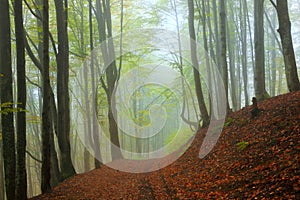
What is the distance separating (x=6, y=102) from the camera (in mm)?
8188

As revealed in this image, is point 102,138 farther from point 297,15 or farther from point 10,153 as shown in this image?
point 10,153

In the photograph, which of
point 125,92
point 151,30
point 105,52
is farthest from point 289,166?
point 125,92

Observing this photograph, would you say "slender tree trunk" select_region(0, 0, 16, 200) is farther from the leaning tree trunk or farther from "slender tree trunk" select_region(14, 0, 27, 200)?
the leaning tree trunk

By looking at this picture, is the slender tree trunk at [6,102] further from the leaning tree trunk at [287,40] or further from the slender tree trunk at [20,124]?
the leaning tree trunk at [287,40]

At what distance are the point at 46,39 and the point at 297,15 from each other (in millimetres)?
25671

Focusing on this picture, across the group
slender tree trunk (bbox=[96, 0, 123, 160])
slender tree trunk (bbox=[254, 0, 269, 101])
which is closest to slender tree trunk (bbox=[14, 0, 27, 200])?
slender tree trunk (bbox=[254, 0, 269, 101])

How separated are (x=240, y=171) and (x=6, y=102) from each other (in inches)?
266

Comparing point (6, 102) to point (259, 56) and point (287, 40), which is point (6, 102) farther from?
point (259, 56)

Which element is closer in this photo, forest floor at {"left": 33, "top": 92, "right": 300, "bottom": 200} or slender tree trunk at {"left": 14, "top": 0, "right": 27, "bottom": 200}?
forest floor at {"left": 33, "top": 92, "right": 300, "bottom": 200}

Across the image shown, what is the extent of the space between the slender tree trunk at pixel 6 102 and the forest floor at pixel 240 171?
114 cm

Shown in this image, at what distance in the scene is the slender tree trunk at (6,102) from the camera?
8234 mm

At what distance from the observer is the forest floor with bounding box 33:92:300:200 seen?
5.21 meters

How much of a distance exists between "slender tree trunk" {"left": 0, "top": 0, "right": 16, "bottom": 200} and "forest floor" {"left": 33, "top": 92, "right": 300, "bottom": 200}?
1.14 metres

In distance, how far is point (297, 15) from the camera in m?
26.7
